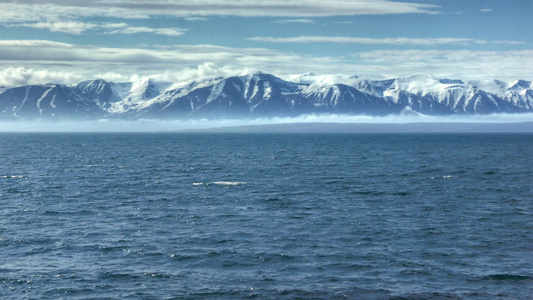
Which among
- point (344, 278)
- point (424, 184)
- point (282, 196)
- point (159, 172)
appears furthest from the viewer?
point (159, 172)

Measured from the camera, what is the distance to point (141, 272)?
142 ft

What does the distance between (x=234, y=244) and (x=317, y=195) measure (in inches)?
1320

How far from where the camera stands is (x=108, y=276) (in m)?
42.4

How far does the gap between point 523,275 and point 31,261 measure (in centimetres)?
3760

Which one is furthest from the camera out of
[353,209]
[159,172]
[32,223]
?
[159,172]

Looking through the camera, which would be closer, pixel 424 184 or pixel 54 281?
pixel 54 281

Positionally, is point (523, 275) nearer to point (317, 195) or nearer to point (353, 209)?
point (353, 209)

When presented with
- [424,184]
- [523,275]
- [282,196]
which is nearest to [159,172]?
[282,196]

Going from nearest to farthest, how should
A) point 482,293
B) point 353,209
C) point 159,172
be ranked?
1. point 482,293
2. point 353,209
3. point 159,172

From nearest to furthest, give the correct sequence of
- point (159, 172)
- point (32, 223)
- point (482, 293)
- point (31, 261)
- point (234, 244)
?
point (482, 293), point (31, 261), point (234, 244), point (32, 223), point (159, 172)

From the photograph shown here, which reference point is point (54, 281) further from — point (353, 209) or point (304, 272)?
point (353, 209)

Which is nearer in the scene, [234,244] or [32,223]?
[234,244]

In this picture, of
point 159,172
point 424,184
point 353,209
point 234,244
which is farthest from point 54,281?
point 159,172

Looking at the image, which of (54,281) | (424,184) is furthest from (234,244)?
(424,184)
